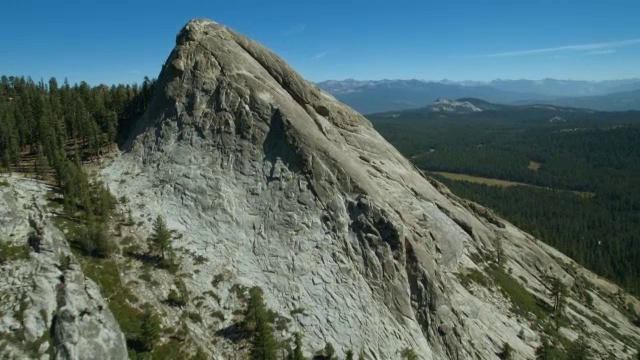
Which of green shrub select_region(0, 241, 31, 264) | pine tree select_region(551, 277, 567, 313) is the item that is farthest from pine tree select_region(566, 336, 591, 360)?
green shrub select_region(0, 241, 31, 264)

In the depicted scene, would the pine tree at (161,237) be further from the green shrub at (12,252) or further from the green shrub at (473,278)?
the green shrub at (473,278)

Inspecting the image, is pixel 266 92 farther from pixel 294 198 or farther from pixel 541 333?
pixel 541 333

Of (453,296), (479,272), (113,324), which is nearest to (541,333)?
(479,272)

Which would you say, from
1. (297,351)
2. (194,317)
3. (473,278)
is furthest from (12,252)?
(473,278)

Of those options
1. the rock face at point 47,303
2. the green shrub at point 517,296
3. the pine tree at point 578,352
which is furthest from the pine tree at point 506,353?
the rock face at point 47,303

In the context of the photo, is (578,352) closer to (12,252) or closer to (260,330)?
(260,330)
